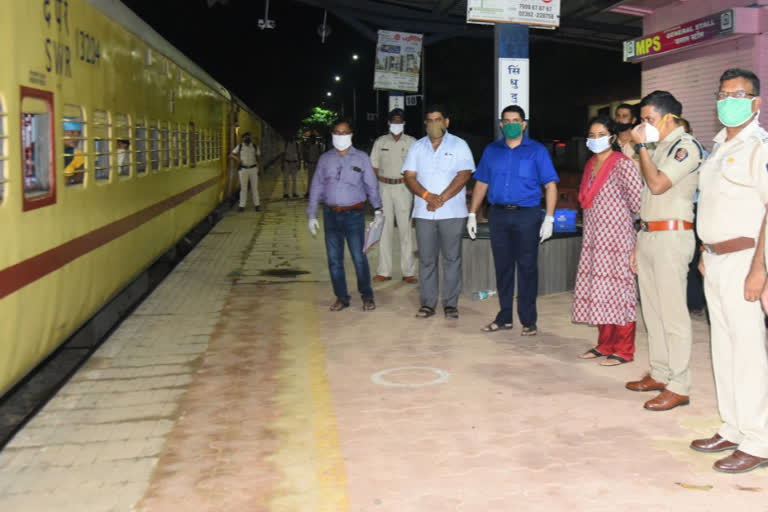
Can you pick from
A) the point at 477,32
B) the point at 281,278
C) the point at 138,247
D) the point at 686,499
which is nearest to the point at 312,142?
the point at 477,32

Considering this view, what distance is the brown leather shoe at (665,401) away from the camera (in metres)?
5.51

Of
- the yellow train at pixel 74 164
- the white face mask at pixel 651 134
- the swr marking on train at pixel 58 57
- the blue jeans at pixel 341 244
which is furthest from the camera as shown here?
the blue jeans at pixel 341 244

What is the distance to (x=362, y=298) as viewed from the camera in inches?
361

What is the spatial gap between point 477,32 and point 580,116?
2235 cm

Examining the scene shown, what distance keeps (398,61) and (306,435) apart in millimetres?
15831

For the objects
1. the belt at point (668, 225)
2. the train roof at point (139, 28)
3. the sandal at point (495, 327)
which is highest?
the train roof at point (139, 28)

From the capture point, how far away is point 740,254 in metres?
4.51

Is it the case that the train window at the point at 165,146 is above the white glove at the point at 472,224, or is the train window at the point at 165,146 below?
above

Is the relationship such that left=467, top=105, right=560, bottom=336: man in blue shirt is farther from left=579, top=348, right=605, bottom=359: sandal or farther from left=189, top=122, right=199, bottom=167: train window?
left=189, top=122, right=199, bottom=167: train window

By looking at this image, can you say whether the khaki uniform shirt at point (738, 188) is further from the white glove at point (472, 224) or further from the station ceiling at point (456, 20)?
the station ceiling at point (456, 20)

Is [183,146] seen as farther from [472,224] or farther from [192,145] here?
[472,224]

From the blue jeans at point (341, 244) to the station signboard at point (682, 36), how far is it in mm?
6736

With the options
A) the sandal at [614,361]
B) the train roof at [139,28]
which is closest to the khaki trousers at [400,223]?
the train roof at [139,28]

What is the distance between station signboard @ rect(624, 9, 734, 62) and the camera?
41.3 ft
